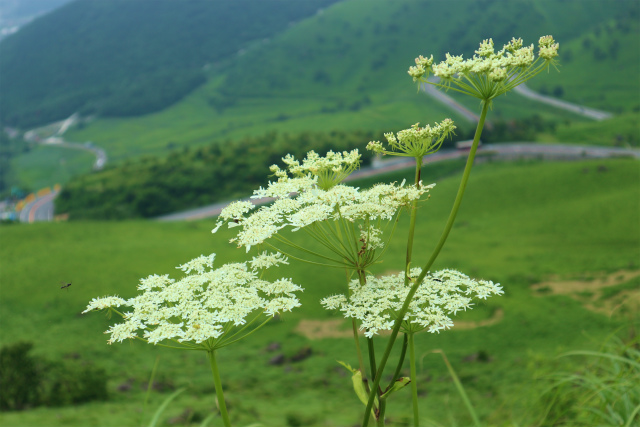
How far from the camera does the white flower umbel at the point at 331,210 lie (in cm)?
506

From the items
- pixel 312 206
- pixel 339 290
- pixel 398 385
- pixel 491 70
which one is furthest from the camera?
pixel 339 290

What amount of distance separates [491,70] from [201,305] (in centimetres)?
370

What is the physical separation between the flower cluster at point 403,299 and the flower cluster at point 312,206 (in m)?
0.52

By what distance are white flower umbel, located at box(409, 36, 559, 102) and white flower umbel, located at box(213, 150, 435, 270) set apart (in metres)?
1.12

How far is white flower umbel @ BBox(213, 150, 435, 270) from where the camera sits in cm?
506

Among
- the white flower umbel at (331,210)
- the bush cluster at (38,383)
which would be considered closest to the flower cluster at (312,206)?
the white flower umbel at (331,210)

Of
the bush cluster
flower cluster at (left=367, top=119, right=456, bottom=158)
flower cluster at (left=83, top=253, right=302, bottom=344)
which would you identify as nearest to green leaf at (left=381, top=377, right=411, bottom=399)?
flower cluster at (left=83, top=253, right=302, bottom=344)

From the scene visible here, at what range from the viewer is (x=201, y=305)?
530cm

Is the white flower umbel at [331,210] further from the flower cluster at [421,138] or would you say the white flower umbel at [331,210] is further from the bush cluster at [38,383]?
the bush cluster at [38,383]

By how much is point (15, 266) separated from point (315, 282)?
159 feet

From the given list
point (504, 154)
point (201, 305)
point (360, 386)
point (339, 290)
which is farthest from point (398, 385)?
point (504, 154)

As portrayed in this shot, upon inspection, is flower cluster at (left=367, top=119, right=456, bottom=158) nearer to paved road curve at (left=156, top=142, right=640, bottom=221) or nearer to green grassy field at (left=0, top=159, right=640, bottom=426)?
green grassy field at (left=0, top=159, right=640, bottom=426)

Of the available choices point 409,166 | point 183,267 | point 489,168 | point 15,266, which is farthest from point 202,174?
point 183,267

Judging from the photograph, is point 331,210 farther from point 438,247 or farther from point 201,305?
point 201,305
